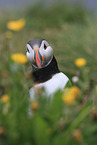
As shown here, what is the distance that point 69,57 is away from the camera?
4.36 meters

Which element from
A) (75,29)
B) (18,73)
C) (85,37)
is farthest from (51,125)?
(75,29)

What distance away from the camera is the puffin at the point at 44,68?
1957 millimetres

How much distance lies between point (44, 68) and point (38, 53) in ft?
0.60

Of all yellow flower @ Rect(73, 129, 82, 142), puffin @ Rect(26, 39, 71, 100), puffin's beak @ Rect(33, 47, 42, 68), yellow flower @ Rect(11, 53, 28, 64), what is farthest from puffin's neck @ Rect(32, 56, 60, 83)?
yellow flower @ Rect(73, 129, 82, 142)

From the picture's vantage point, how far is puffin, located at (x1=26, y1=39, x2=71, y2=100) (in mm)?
1957

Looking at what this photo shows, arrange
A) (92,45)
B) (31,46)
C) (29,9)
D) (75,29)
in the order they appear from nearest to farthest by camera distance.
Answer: (31,46)
(92,45)
(75,29)
(29,9)

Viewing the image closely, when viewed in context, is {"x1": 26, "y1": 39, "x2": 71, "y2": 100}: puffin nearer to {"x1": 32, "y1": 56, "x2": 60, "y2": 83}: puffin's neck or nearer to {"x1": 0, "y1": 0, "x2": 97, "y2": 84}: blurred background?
{"x1": 32, "y1": 56, "x2": 60, "y2": 83}: puffin's neck

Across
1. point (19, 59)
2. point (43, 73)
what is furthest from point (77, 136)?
point (43, 73)

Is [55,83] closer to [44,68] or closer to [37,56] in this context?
[44,68]

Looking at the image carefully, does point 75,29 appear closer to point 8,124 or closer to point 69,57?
point 69,57

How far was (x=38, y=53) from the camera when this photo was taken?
76.2 inches

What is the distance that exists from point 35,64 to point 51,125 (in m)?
0.86

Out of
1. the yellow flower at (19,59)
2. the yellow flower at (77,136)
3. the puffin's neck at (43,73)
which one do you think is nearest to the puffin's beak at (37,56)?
the puffin's neck at (43,73)

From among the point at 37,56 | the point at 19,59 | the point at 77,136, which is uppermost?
the point at 19,59
